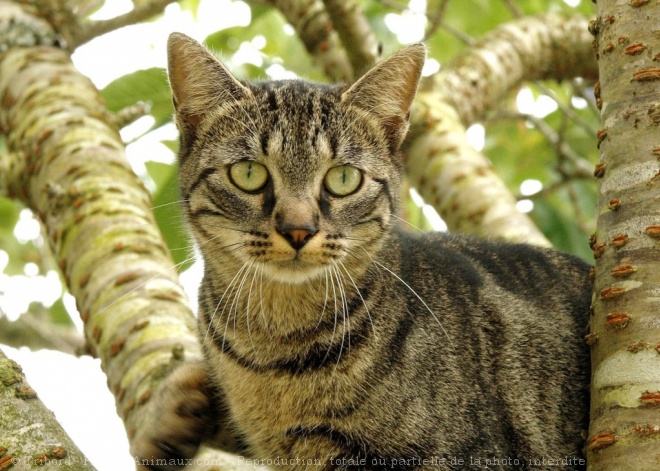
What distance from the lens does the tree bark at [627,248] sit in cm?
201

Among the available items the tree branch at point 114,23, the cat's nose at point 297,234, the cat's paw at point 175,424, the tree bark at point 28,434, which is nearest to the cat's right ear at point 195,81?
the cat's nose at point 297,234

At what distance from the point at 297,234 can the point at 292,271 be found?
6.6 inches

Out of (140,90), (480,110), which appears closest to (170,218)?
(140,90)

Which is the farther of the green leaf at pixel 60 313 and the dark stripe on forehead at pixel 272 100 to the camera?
the green leaf at pixel 60 313

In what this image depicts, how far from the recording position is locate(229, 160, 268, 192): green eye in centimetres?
281

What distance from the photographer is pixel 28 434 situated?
1.73 metres

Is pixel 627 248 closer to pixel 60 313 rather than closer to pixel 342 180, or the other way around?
pixel 342 180

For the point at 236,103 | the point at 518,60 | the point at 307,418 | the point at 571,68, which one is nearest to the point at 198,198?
the point at 236,103

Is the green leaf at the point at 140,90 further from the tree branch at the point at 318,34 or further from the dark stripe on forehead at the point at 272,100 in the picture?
the dark stripe on forehead at the point at 272,100

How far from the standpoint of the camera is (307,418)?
2.65 m

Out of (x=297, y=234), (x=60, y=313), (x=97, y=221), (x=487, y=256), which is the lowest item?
(x=60, y=313)

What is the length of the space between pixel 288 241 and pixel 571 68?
3192 millimetres

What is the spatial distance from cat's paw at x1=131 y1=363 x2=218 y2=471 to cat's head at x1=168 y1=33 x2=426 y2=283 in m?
0.46

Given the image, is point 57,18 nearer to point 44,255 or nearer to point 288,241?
point 288,241
